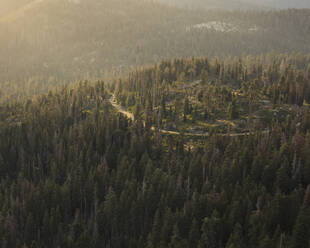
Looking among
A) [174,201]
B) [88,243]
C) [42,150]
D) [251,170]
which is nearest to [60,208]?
[88,243]

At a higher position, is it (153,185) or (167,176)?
(167,176)

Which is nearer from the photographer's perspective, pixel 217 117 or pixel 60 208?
pixel 60 208

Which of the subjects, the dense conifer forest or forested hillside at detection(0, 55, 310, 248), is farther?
the dense conifer forest

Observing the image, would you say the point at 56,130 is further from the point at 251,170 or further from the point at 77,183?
the point at 251,170

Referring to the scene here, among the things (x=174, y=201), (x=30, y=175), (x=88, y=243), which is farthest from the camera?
(x=30, y=175)

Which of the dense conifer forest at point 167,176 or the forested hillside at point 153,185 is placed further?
the dense conifer forest at point 167,176

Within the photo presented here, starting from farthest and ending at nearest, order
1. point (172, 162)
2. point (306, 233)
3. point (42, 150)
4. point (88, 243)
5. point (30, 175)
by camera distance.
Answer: point (42, 150)
point (30, 175)
point (172, 162)
point (88, 243)
point (306, 233)

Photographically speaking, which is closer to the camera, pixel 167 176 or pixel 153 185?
pixel 153 185

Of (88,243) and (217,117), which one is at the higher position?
(217,117)
